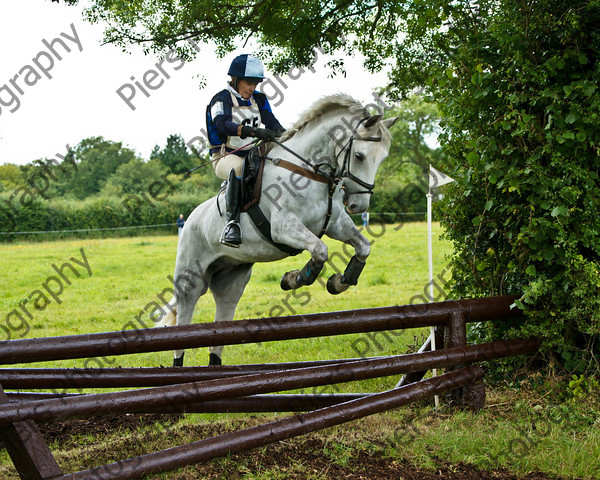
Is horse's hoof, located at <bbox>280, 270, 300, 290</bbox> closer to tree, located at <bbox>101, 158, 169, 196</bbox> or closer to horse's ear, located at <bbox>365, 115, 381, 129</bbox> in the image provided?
horse's ear, located at <bbox>365, 115, 381, 129</bbox>

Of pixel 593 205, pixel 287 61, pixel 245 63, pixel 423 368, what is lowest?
pixel 423 368

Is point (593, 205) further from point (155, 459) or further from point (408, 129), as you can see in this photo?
point (408, 129)

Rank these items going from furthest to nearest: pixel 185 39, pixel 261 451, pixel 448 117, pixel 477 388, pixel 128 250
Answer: pixel 128 250 < pixel 185 39 < pixel 448 117 < pixel 477 388 < pixel 261 451

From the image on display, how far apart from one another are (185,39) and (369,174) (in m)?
4.07

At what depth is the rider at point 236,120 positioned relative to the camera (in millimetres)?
4152

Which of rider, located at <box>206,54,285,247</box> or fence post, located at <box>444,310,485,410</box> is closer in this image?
fence post, located at <box>444,310,485,410</box>

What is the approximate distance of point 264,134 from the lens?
4234mm

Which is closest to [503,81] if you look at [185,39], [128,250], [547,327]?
[547,327]

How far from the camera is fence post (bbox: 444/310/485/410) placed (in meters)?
4.03

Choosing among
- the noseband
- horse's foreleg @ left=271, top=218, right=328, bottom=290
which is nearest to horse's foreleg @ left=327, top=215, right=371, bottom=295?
horse's foreleg @ left=271, top=218, right=328, bottom=290

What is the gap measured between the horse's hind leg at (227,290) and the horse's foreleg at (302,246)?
927 mm

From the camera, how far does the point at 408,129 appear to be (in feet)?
165

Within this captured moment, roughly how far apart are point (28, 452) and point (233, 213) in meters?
2.12

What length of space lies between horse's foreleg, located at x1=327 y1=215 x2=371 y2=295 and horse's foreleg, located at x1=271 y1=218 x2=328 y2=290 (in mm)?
179
